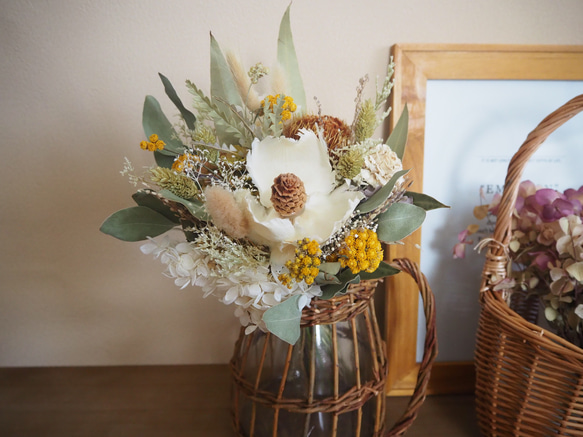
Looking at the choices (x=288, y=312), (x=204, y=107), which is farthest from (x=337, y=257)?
(x=204, y=107)

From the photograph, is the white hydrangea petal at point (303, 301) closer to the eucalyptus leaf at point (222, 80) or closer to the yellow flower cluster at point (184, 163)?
the yellow flower cluster at point (184, 163)

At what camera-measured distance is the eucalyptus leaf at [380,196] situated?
462 mm

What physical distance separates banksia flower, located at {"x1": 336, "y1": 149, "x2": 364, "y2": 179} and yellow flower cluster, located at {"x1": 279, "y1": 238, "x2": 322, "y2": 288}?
10 cm

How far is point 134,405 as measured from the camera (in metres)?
0.75

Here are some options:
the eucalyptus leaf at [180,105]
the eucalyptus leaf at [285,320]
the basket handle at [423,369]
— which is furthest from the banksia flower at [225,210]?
the basket handle at [423,369]

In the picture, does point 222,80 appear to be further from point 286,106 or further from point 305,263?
point 305,263

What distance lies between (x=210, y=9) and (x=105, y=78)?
259 millimetres

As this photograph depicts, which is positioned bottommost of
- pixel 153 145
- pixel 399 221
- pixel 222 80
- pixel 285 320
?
pixel 285 320

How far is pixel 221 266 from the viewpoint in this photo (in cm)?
52

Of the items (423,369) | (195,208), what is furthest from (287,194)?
(423,369)

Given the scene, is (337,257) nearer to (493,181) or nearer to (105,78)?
(493,181)

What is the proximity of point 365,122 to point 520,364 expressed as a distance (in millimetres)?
442

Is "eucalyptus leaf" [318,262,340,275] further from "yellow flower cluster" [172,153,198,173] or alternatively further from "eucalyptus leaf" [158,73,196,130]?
"eucalyptus leaf" [158,73,196,130]

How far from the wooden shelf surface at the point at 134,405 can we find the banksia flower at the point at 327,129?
1.75ft
